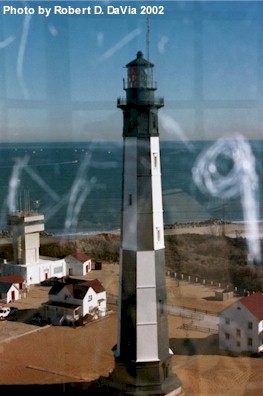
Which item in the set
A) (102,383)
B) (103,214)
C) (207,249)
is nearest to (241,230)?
(207,249)

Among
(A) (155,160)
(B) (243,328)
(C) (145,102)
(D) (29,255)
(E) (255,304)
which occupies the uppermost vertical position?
(C) (145,102)

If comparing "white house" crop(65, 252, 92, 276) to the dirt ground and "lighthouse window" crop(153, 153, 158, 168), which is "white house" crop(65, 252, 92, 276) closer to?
the dirt ground

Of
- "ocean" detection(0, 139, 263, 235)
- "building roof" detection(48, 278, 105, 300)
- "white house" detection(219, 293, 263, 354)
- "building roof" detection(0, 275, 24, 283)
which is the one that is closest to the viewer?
"white house" detection(219, 293, 263, 354)

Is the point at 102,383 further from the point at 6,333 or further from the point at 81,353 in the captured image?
the point at 6,333

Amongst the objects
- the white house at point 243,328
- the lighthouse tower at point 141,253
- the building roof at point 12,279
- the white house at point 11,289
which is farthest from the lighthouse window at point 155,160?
the building roof at point 12,279

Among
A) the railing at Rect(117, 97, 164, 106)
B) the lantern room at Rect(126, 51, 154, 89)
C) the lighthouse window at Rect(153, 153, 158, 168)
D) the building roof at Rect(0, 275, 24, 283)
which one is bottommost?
the building roof at Rect(0, 275, 24, 283)

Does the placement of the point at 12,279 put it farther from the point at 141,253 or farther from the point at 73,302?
the point at 141,253

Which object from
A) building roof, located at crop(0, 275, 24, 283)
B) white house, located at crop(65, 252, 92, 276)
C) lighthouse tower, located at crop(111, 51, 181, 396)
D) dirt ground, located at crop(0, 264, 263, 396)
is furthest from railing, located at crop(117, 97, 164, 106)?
white house, located at crop(65, 252, 92, 276)

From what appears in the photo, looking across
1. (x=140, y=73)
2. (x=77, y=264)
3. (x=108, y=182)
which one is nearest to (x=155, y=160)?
(x=140, y=73)
